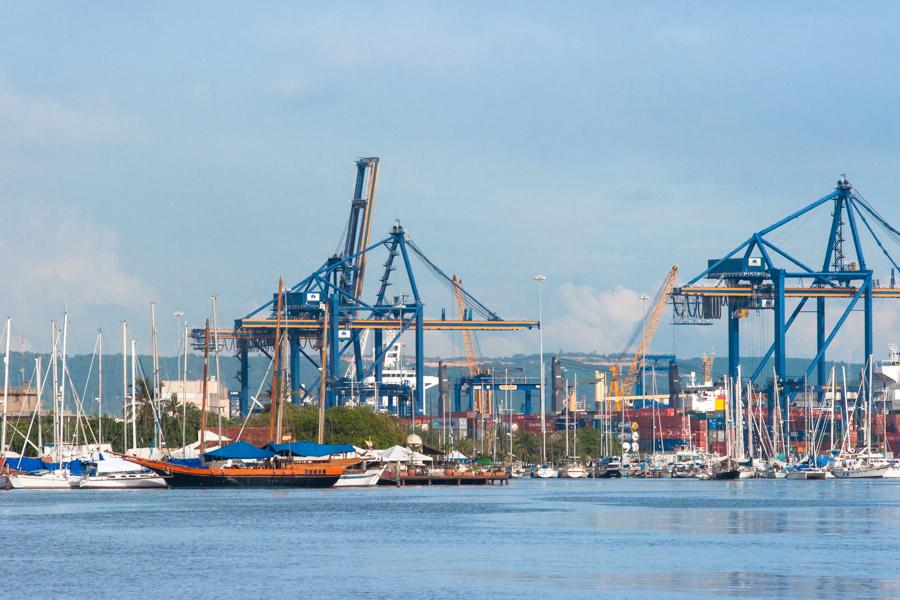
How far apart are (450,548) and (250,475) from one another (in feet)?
146

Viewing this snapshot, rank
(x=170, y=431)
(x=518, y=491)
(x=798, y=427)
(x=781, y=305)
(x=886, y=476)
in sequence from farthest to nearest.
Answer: (x=798, y=427)
(x=781, y=305)
(x=886, y=476)
(x=170, y=431)
(x=518, y=491)

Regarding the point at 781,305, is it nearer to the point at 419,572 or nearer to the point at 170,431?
the point at 170,431

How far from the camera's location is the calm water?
131ft

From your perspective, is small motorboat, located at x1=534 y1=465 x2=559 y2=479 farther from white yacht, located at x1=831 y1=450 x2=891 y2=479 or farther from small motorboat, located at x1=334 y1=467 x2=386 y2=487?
small motorboat, located at x1=334 y1=467 x2=386 y2=487

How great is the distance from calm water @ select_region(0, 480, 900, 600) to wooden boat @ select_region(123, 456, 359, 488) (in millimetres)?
5275

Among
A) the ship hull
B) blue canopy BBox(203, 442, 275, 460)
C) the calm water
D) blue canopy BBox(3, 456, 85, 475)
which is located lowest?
the calm water

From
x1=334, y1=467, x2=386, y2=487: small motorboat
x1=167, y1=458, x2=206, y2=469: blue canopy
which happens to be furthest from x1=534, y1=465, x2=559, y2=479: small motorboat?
x1=167, y1=458, x2=206, y2=469: blue canopy

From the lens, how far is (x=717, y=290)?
472 feet

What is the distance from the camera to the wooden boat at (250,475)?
92.5 m

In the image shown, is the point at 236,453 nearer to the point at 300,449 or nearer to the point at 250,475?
the point at 250,475

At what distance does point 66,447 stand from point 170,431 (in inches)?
446

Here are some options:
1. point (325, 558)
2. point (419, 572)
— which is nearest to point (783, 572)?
point (419, 572)

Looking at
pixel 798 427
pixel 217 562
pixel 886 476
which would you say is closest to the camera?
pixel 217 562

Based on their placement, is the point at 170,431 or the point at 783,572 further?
the point at 170,431
